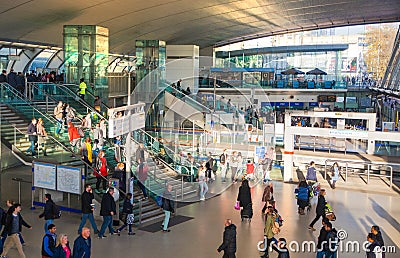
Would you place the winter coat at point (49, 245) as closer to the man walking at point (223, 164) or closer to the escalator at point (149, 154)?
the escalator at point (149, 154)

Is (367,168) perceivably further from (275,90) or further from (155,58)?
(275,90)

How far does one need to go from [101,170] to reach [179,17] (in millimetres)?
20516

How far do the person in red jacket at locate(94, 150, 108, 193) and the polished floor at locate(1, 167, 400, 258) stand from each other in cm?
108

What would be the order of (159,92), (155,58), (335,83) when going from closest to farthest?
1. (159,92)
2. (155,58)
3. (335,83)

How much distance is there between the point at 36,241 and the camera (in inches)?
469

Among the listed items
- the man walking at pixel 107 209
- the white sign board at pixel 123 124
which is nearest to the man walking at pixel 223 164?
the white sign board at pixel 123 124

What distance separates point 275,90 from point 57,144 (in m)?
27.7

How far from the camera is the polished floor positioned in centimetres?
1161

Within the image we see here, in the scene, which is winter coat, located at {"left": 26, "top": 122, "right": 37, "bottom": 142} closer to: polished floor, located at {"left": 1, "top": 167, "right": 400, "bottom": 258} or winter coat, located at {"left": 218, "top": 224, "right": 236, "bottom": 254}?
polished floor, located at {"left": 1, "top": 167, "right": 400, "bottom": 258}

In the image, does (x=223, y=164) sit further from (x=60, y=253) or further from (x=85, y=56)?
(x=60, y=253)

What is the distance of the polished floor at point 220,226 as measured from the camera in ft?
38.1

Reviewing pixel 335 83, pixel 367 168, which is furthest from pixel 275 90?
pixel 367 168

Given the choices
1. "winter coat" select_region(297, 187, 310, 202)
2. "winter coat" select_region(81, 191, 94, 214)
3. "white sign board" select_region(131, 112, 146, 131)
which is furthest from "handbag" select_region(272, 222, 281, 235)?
"white sign board" select_region(131, 112, 146, 131)

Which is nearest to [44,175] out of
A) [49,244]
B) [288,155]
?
[49,244]
